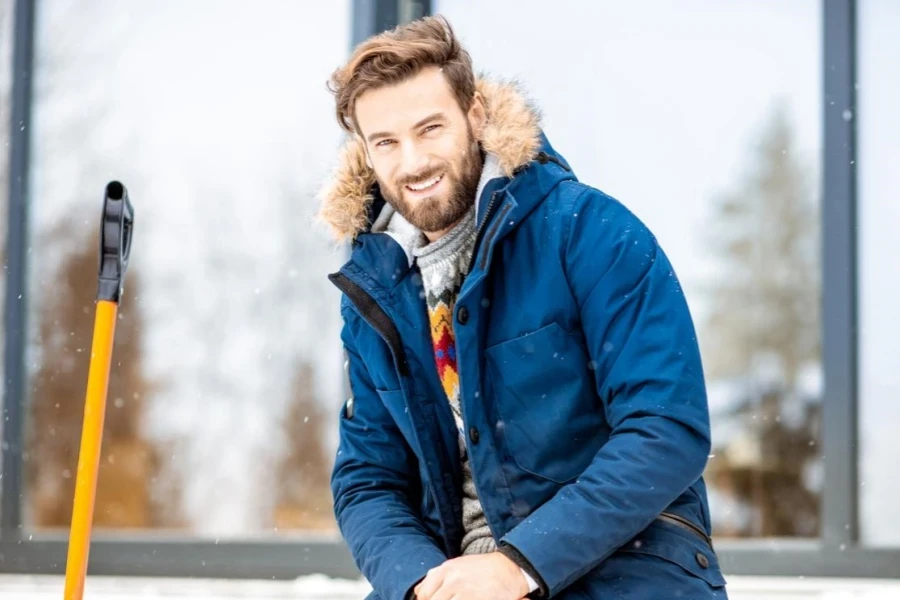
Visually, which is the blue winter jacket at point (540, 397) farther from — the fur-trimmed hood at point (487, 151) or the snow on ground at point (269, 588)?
the snow on ground at point (269, 588)

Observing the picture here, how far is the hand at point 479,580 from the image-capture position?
1.67m

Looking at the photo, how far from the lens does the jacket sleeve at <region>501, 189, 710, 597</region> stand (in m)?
1.68

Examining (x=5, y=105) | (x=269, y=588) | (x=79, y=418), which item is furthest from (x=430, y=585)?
(x=5, y=105)

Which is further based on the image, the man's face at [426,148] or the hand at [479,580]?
the man's face at [426,148]

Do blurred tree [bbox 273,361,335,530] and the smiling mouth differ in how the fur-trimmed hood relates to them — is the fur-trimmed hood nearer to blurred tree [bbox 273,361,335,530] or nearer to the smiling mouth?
the smiling mouth

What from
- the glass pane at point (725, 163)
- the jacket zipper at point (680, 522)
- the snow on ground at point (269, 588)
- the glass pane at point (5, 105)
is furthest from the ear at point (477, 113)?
the glass pane at point (5, 105)

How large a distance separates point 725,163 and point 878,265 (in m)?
0.63

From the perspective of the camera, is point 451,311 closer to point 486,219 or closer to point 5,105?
point 486,219

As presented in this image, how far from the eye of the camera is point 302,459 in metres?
3.92

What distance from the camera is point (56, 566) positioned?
3.74 m

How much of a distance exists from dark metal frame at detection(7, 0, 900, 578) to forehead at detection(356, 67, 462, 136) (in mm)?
1705

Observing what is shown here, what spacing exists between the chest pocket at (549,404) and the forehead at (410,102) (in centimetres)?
45

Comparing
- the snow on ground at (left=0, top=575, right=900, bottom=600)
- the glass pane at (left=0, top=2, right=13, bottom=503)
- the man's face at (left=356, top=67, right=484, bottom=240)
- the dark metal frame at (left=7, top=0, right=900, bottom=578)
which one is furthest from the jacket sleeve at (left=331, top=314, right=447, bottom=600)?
the glass pane at (left=0, top=2, right=13, bottom=503)

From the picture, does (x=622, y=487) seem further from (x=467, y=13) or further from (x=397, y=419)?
(x=467, y=13)
